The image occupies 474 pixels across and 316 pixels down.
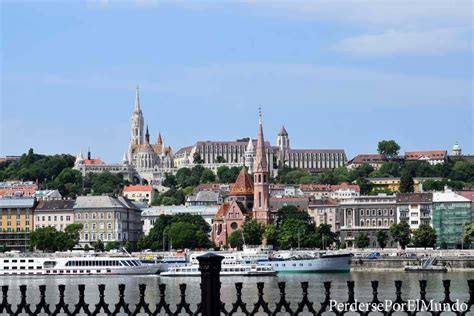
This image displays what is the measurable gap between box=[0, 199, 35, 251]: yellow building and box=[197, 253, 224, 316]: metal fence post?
4132 inches

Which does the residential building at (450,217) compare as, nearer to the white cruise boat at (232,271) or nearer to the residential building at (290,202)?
the residential building at (290,202)

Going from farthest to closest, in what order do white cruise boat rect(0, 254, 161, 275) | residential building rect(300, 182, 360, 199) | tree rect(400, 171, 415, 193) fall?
1. residential building rect(300, 182, 360, 199)
2. tree rect(400, 171, 415, 193)
3. white cruise boat rect(0, 254, 161, 275)

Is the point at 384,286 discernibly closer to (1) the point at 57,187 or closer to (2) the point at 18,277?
(2) the point at 18,277

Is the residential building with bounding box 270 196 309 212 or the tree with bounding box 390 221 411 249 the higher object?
the residential building with bounding box 270 196 309 212

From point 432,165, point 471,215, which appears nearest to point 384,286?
point 471,215

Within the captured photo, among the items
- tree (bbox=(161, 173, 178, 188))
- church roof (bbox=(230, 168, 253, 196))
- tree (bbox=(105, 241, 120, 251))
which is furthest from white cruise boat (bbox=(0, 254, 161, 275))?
tree (bbox=(161, 173, 178, 188))

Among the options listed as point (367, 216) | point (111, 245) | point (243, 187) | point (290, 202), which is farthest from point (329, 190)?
point (111, 245)

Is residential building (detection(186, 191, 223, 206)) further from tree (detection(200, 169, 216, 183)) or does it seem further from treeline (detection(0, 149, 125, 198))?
tree (detection(200, 169, 216, 183))

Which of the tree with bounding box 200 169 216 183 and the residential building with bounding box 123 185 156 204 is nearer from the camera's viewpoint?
the residential building with bounding box 123 185 156 204

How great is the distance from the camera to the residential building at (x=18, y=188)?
481 feet

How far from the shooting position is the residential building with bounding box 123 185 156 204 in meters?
168

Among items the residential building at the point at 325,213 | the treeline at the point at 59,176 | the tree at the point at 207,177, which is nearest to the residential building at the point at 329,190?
the residential building at the point at 325,213

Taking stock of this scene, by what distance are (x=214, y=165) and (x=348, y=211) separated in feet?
234

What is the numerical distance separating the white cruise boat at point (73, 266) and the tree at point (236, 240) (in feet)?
95.0
